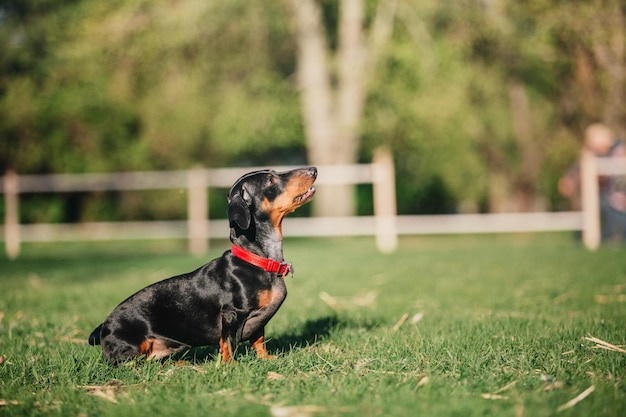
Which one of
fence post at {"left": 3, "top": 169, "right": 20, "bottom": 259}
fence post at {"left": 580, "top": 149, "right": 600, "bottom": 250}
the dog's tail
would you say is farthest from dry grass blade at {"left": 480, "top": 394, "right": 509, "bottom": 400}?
fence post at {"left": 3, "top": 169, "right": 20, "bottom": 259}

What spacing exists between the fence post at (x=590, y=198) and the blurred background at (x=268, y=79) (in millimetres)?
4510

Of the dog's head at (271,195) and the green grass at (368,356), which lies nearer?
the green grass at (368,356)

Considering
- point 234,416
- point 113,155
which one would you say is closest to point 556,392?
point 234,416

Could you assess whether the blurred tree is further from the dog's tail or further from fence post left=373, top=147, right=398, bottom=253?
the dog's tail

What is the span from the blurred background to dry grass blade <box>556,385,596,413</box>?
13.9 metres

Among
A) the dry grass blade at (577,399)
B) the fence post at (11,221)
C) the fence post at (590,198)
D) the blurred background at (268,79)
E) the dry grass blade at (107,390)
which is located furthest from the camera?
the blurred background at (268,79)

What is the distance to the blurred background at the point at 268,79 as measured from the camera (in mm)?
16781

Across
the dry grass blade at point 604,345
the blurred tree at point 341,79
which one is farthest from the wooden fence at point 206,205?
the dry grass blade at point 604,345

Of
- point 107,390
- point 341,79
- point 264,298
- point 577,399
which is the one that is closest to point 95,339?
point 107,390

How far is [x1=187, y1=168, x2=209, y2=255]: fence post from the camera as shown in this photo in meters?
13.9

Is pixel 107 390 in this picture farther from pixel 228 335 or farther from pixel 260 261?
pixel 260 261

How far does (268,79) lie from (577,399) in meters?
16.3

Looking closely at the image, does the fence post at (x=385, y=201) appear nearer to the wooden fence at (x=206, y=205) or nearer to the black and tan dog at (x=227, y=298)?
the wooden fence at (x=206, y=205)

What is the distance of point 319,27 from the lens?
56.5ft
